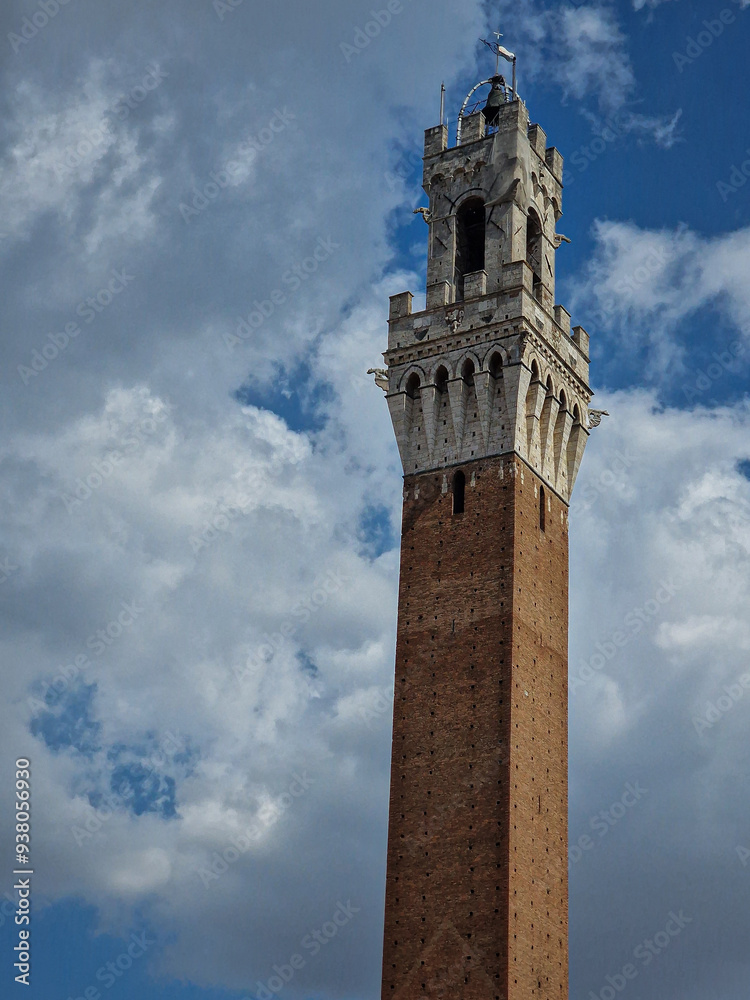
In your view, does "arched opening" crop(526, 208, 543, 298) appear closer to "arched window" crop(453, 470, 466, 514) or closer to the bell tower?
the bell tower

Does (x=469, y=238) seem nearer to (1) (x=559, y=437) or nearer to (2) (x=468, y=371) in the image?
(2) (x=468, y=371)

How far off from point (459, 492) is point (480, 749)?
9.58 meters

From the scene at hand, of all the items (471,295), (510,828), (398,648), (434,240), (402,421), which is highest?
(434,240)

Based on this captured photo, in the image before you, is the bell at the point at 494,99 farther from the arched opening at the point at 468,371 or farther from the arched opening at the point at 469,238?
the arched opening at the point at 468,371

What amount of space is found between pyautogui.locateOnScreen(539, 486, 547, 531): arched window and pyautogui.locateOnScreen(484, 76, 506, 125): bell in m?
16.8

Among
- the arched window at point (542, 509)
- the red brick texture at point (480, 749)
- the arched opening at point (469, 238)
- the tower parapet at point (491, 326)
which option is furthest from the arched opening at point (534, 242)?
the red brick texture at point (480, 749)

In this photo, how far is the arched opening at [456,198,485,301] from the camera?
60.4m

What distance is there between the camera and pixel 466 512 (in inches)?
2148

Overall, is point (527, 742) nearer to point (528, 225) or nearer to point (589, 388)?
point (589, 388)

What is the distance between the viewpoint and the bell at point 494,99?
209 feet

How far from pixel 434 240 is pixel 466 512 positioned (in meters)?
12.1

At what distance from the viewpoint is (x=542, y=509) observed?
185 ft

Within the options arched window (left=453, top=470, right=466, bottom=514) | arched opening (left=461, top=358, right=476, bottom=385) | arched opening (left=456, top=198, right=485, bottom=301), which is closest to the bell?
arched opening (left=456, top=198, right=485, bottom=301)

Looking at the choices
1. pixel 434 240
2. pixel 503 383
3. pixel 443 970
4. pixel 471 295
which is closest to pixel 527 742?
pixel 443 970
